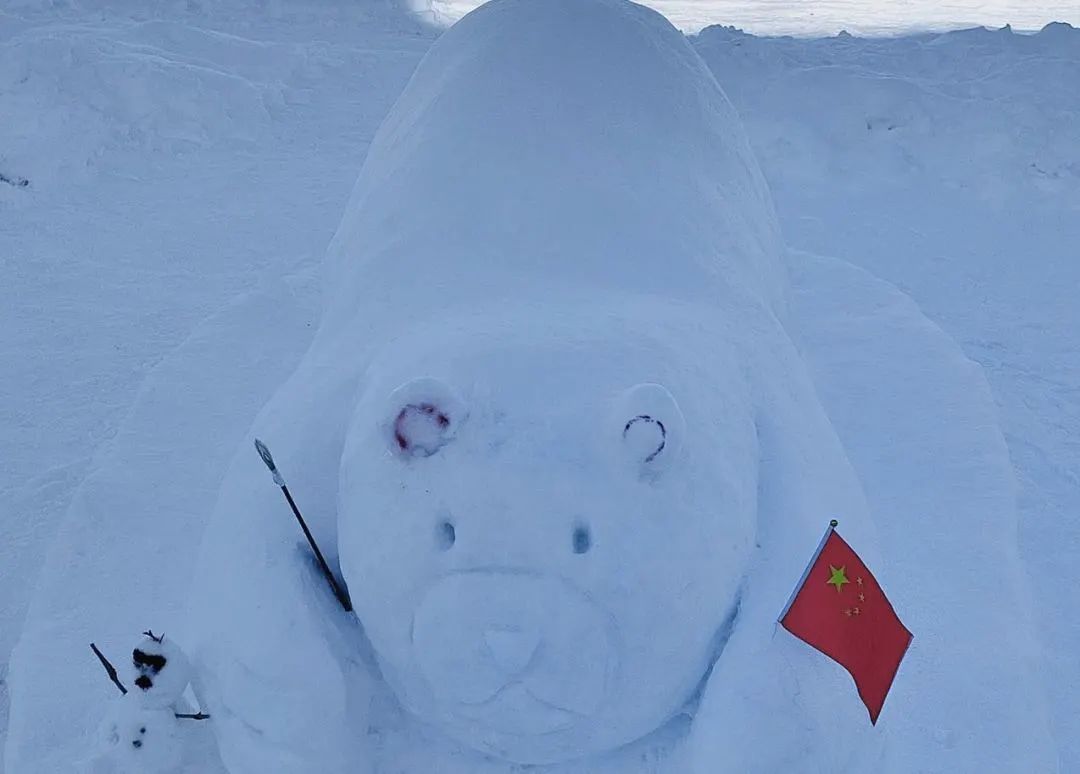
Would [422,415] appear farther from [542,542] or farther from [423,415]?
[542,542]

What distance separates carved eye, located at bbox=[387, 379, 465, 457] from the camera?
1.58 m

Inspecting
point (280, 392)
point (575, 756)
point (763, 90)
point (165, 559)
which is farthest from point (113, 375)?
point (763, 90)

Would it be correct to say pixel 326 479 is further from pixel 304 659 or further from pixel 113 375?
pixel 113 375

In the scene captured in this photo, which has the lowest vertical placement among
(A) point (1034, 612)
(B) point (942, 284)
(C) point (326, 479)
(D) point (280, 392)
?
(C) point (326, 479)

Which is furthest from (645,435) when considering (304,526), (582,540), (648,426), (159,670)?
(159,670)

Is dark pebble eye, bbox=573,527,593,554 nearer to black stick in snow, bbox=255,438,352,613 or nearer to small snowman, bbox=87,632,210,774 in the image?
black stick in snow, bbox=255,438,352,613

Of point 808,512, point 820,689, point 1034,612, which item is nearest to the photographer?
point 820,689

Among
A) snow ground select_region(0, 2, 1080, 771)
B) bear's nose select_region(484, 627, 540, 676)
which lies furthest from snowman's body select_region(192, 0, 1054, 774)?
snow ground select_region(0, 2, 1080, 771)

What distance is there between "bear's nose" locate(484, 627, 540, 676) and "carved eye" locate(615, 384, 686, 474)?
0.30m

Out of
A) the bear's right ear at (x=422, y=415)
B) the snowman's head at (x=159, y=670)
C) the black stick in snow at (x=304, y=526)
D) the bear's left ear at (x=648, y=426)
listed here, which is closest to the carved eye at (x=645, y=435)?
the bear's left ear at (x=648, y=426)

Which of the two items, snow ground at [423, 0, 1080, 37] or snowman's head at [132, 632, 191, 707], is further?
snow ground at [423, 0, 1080, 37]

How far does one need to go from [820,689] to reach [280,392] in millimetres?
1166

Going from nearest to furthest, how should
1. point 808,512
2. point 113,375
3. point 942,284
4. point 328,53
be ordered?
point 808,512 < point 113,375 < point 942,284 < point 328,53

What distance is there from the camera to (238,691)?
175cm
